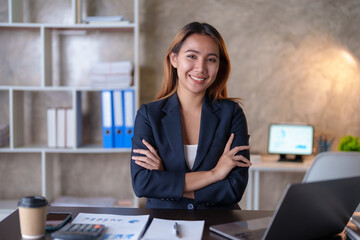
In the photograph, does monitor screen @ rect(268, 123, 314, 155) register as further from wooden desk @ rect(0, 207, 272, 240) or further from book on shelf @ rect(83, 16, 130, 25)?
wooden desk @ rect(0, 207, 272, 240)

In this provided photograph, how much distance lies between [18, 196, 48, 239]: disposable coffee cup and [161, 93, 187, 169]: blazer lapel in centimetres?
75

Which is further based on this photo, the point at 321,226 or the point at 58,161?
the point at 58,161

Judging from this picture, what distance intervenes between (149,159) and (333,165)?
3.49ft

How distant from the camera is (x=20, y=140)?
3244 millimetres

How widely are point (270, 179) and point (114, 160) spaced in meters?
1.37

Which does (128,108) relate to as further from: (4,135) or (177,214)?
(177,214)

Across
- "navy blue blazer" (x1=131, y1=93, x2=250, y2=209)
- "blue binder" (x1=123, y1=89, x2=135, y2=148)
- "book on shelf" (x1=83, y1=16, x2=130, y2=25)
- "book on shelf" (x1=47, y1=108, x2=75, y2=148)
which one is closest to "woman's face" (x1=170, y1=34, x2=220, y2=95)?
"navy blue blazer" (x1=131, y1=93, x2=250, y2=209)

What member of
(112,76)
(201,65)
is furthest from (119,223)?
(112,76)

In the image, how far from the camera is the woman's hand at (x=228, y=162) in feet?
5.53

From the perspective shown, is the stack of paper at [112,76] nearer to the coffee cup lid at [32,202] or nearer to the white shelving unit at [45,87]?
the white shelving unit at [45,87]

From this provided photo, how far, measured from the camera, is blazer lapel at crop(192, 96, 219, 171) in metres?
1.78

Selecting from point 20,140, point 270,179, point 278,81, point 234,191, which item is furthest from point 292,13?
point 20,140

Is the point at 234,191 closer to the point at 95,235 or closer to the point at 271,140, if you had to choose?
the point at 95,235

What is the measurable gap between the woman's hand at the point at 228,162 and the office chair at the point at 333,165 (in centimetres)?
59
